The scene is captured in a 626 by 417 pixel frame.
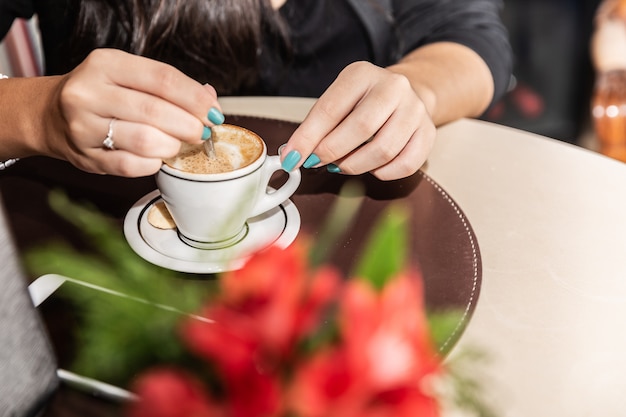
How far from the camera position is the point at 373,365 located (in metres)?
0.24

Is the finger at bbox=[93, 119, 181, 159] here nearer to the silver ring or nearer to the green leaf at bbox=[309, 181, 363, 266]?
the silver ring

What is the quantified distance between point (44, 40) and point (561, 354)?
41.8 inches

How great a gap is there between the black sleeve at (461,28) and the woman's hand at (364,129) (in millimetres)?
428

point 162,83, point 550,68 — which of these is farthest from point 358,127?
point 550,68

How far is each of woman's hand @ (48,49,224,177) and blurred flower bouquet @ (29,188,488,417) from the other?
15.0 inches

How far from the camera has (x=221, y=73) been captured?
3.96 feet

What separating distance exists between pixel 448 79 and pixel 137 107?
0.58 m

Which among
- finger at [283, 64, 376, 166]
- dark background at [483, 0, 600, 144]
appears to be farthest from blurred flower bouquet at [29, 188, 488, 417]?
dark background at [483, 0, 600, 144]

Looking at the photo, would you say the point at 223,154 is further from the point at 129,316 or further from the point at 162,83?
the point at 129,316

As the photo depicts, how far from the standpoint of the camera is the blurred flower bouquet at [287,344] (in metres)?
0.23

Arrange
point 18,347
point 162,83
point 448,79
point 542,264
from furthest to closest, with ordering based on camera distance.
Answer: point 448,79 < point 542,264 < point 162,83 < point 18,347

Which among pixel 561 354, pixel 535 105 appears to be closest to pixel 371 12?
pixel 561 354

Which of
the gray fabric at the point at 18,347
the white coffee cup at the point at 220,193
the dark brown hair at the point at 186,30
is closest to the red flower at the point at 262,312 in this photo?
the gray fabric at the point at 18,347

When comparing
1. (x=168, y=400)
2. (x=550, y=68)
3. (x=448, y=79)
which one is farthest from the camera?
(x=550, y=68)
